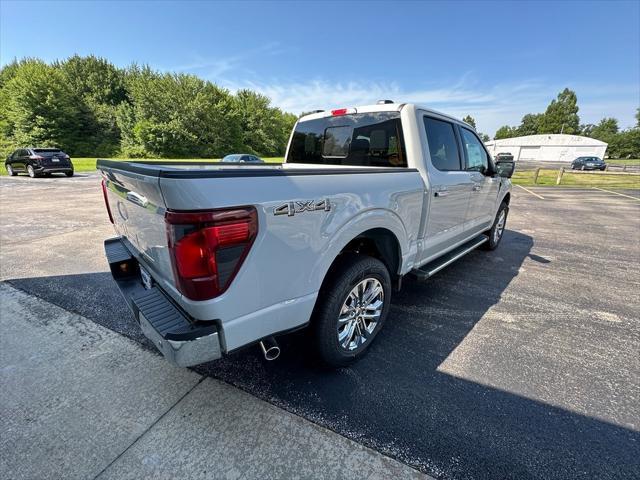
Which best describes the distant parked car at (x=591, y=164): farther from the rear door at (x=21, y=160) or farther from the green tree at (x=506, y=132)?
the green tree at (x=506, y=132)

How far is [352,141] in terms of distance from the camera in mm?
3365

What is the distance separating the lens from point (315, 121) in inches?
147

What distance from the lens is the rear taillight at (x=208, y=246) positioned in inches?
55.9

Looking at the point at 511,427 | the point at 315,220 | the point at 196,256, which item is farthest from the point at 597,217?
the point at 196,256

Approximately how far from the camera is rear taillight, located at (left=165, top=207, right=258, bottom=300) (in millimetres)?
1419

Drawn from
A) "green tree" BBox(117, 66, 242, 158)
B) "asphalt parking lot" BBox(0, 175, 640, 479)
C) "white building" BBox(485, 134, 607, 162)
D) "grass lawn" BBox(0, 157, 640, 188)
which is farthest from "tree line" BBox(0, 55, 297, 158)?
"white building" BBox(485, 134, 607, 162)

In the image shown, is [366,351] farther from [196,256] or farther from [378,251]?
[196,256]

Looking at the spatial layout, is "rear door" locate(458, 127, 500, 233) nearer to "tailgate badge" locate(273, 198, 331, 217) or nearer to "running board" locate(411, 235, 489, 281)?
"running board" locate(411, 235, 489, 281)

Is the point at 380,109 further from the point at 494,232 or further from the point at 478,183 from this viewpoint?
the point at 494,232

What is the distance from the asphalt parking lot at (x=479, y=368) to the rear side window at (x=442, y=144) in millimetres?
1588

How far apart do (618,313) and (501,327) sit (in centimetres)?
155

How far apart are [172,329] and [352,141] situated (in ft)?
8.60

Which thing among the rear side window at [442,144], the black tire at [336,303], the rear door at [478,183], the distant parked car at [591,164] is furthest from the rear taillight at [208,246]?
the distant parked car at [591,164]

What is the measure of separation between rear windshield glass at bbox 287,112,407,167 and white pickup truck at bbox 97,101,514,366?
0.04ft
